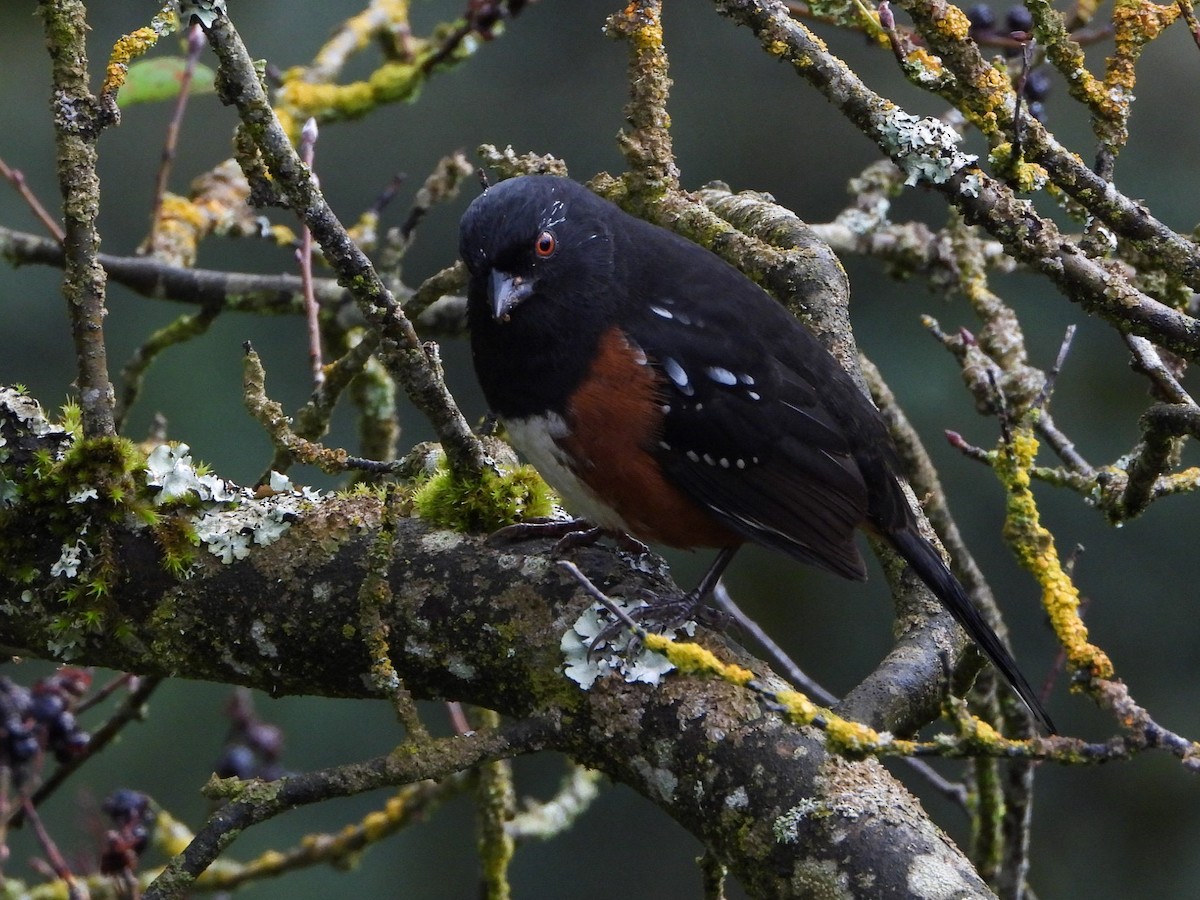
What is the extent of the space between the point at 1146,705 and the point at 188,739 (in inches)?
168

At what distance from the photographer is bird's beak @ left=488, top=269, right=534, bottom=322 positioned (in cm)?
285

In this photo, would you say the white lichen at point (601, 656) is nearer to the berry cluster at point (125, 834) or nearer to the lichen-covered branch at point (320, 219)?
the lichen-covered branch at point (320, 219)

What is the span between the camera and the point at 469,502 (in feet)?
7.88

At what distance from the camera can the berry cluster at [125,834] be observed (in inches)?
117

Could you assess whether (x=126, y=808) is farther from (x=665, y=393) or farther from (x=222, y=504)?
(x=665, y=393)

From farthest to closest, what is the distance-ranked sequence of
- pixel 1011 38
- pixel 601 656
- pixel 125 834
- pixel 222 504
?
pixel 1011 38 < pixel 125 834 < pixel 222 504 < pixel 601 656

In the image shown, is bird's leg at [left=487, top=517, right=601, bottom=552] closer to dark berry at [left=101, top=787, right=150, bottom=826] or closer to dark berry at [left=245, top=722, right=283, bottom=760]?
dark berry at [left=101, top=787, right=150, bottom=826]

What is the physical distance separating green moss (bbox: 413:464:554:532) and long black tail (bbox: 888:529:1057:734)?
0.86 meters

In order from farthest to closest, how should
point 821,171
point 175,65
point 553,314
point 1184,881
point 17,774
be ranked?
point 821,171 → point 1184,881 → point 175,65 → point 17,774 → point 553,314

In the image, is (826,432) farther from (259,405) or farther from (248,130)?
(248,130)

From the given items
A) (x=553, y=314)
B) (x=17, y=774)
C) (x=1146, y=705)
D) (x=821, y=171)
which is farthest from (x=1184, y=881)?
(x=17, y=774)

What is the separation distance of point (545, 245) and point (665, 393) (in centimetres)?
44

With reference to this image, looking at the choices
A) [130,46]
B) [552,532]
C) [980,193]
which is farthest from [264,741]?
[980,193]

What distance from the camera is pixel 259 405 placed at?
2.40 metres
